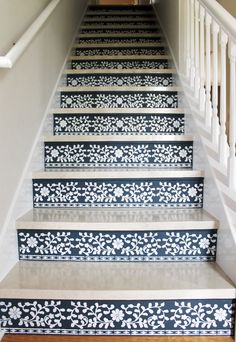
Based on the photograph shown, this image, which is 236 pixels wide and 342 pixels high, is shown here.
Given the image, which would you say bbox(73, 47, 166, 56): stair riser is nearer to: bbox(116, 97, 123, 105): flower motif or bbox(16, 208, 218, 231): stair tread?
bbox(116, 97, 123, 105): flower motif

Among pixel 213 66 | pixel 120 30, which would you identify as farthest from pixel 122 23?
pixel 213 66

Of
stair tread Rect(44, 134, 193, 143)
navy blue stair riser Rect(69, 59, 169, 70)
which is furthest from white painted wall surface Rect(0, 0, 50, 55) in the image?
navy blue stair riser Rect(69, 59, 169, 70)

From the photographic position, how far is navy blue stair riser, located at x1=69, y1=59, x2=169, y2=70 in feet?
11.8

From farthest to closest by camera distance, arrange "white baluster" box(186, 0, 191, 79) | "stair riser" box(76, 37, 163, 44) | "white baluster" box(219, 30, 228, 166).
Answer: "stair riser" box(76, 37, 163, 44) < "white baluster" box(186, 0, 191, 79) < "white baluster" box(219, 30, 228, 166)

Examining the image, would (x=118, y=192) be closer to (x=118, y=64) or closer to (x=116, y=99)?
(x=116, y=99)

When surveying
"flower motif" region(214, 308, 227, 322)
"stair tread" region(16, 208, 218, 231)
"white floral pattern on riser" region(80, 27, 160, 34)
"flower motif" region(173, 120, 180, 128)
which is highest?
"white floral pattern on riser" region(80, 27, 160, 34)

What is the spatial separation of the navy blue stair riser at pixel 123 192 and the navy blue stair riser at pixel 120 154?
1.00 feet

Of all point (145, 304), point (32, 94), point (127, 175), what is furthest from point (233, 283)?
point (32, 94)

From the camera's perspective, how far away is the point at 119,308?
1.61 metres

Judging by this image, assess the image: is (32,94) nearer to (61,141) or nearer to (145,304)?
(61,141)

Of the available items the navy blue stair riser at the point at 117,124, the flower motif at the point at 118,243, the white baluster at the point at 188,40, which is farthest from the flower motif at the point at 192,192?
the white baluster at the point at 188,40

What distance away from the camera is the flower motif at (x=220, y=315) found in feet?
5.28

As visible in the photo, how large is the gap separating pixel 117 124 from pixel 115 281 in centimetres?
135

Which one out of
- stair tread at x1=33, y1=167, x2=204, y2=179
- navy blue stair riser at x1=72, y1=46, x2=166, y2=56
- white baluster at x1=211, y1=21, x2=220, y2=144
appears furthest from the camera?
navy blue stair riser at x1=72, y1=46, x2=166, y2=56
